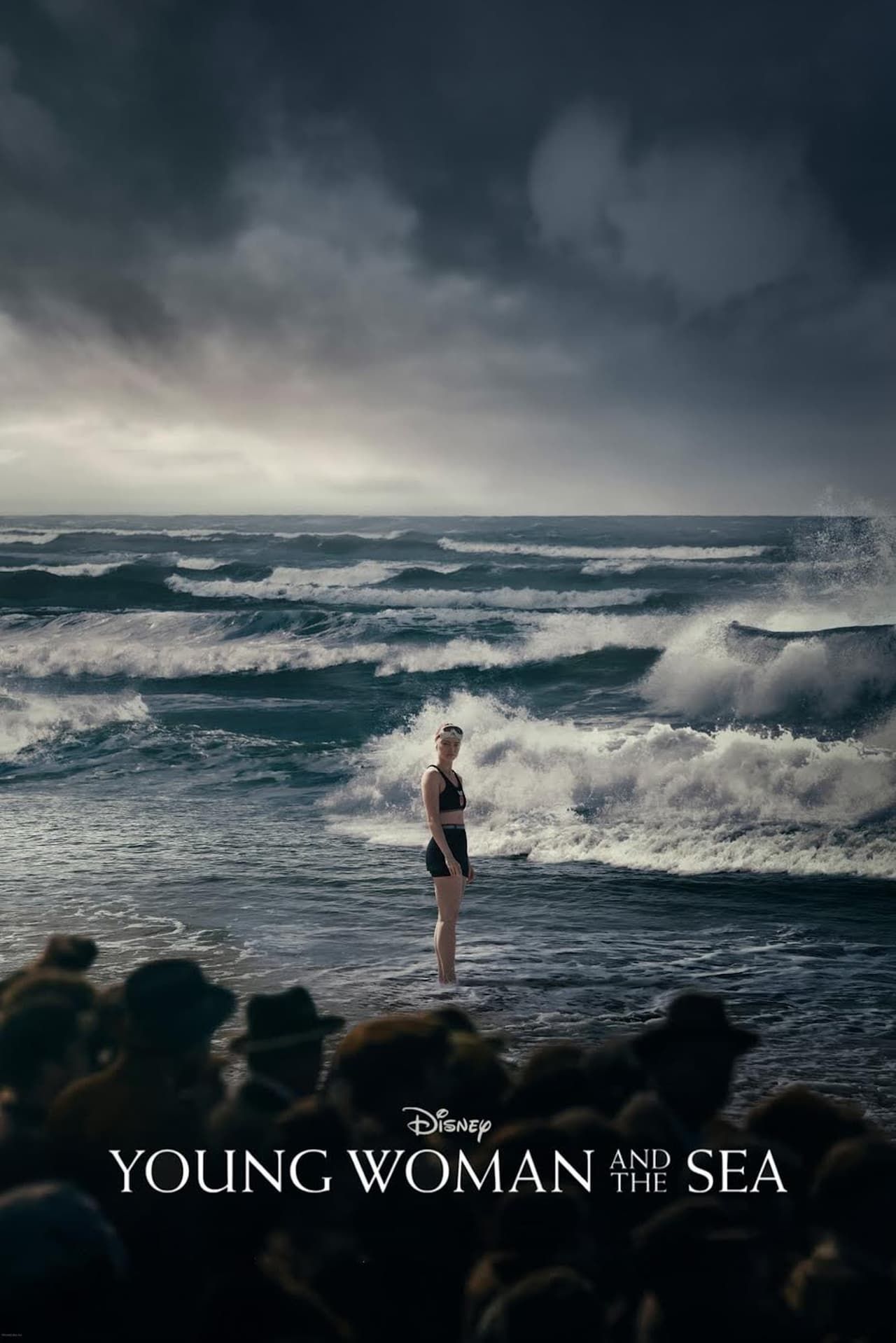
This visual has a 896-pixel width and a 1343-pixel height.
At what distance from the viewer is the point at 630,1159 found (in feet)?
6.79

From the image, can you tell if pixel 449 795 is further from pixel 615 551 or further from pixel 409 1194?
pixel 615 551

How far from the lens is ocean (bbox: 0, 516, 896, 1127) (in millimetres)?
5328

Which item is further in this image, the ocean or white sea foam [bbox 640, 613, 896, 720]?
white sea foam [bbox 640, 613, 896, 720]

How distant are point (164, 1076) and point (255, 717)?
45.1 feet

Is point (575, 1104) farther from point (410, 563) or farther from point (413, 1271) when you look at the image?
point (410, 563)

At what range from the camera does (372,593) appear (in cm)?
3272

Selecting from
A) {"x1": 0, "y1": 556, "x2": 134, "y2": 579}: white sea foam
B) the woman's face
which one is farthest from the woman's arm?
{"x1": 0, "y1": 556, "x2": 134, "y2": 579}: white sea foam

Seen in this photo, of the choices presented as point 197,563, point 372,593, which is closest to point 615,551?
point 372,593

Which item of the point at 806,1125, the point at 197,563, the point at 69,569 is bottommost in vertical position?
the point at 806,1125

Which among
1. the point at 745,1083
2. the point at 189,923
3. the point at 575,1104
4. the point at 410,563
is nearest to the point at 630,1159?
the point at 575,1104

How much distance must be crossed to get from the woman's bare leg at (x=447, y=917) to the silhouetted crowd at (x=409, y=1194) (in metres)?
2.75

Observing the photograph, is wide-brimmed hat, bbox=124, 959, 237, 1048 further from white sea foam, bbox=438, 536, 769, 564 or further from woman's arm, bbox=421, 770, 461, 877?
white sea foam, bbox=438, 536, 769, 564

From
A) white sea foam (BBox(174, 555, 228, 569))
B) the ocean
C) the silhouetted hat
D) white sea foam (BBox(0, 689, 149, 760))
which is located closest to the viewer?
the silhouetted hat

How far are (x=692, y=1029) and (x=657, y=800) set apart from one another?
7775 millimetres
